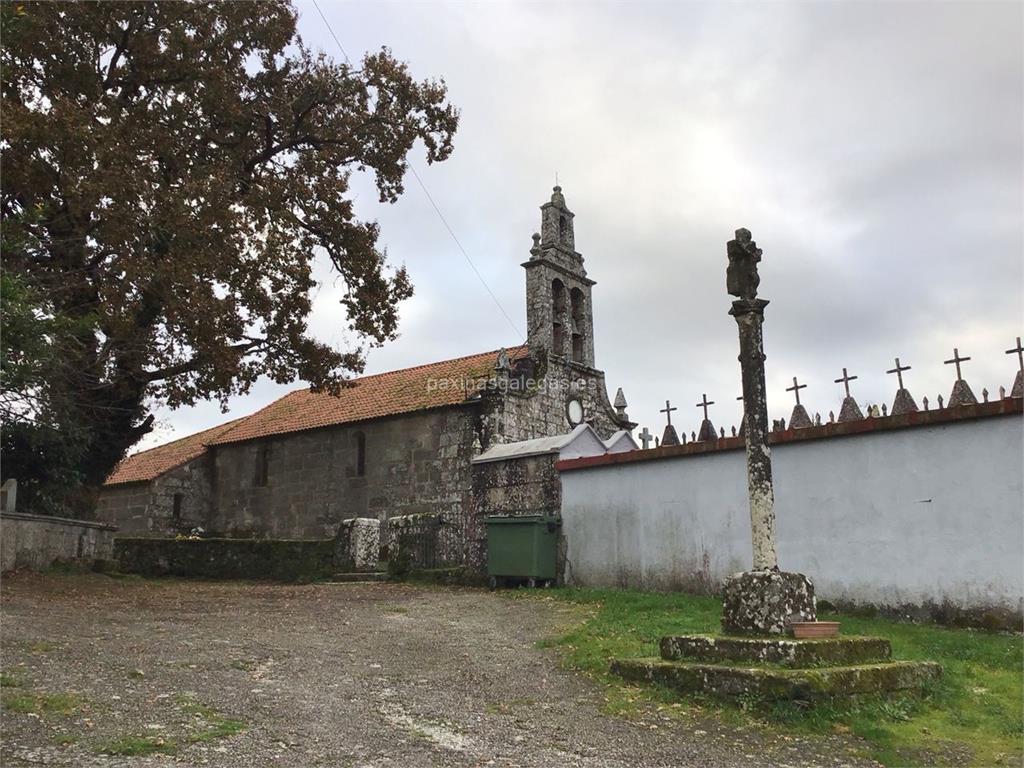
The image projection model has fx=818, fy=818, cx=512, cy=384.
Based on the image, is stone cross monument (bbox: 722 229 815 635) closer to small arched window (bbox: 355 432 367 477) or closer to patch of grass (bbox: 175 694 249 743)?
patch of grass (bbox: 175 694 249 743)

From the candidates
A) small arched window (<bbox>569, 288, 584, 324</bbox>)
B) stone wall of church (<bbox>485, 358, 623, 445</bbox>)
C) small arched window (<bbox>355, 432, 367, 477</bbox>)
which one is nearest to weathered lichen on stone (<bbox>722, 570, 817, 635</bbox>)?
stone wall of church (<bbox>485, 358, 623, 445</bbox>)

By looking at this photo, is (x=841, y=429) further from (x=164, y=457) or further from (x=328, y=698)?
(x=164, y=457)

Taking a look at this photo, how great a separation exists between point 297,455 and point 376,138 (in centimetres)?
1079

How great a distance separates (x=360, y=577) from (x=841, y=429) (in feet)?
31.4

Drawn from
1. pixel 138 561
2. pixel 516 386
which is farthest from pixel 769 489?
pixel 138 561

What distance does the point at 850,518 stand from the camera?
35.5 ft

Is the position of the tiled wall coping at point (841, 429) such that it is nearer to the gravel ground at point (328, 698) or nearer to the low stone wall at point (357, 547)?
the gravel ground at point (328, 698)

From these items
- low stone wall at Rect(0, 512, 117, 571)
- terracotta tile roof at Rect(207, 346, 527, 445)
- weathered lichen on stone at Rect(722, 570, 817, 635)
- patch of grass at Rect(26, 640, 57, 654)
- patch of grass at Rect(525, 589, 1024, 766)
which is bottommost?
patch of grass at Rect(525, 589, 1024, 766)

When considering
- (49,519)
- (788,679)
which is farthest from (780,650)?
(49,519)

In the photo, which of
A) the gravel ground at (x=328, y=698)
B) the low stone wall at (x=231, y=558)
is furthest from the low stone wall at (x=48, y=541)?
the gravel ground at (x=328, y=698)

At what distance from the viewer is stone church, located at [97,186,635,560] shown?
20.6m

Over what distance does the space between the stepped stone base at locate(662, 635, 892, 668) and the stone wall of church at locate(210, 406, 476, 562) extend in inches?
445

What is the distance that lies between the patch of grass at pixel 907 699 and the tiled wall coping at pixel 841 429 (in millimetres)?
2466

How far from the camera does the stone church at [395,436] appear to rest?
20.6 meters
